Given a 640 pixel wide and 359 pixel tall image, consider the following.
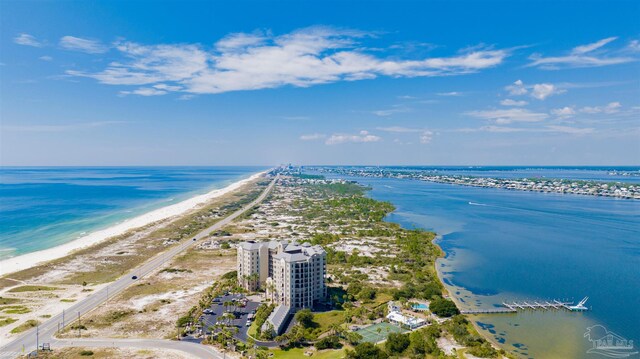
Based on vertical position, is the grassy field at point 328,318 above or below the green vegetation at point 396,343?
below

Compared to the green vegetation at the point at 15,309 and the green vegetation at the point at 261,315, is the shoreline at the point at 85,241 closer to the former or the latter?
the green vegetation at the point at 15,309

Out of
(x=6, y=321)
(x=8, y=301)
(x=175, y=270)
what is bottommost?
(x=8, y=301)

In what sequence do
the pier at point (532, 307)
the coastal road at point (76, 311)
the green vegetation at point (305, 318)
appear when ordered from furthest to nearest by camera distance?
1. the pier at point (532, 307)
2. the green vegetation at point (305, 318)
3. the coastal road at point (76, 311)

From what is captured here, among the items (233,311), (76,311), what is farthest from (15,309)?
(233,311)

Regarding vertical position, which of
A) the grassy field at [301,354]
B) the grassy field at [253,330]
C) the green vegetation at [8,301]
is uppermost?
the grassy field at [253,330]

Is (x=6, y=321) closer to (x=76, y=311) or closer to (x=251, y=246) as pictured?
(x=76, y=311)

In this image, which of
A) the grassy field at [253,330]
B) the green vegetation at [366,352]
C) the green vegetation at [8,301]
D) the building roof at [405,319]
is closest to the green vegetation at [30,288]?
the green vegetation at [8,301]

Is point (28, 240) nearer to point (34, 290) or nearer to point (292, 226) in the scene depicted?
point (34, 290)
